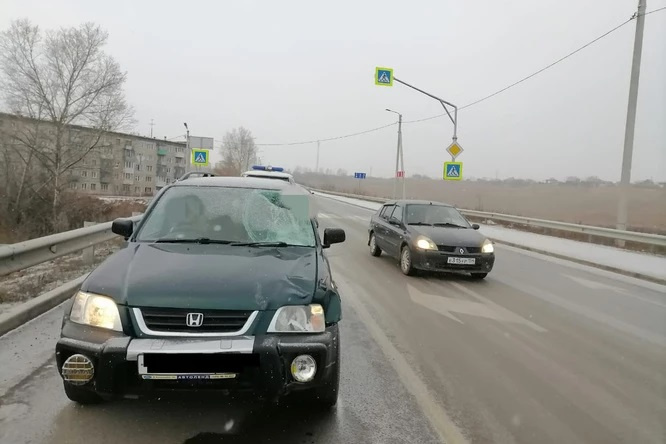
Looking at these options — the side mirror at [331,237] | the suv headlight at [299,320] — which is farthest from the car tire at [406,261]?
the suv headlight at [299,320]

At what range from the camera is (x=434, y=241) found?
8234mm

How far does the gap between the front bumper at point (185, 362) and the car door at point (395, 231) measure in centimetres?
663

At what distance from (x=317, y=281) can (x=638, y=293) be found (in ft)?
25.6

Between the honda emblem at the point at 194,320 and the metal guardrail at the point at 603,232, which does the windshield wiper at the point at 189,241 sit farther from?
the metal guardrail at the point at 603,232

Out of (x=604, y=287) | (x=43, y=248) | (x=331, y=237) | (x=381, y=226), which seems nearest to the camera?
(x=331, y=237)

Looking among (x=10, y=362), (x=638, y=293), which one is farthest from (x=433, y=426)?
(x=638, y=293)

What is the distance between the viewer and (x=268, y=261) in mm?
3303

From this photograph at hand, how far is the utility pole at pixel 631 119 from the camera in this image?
13.9m

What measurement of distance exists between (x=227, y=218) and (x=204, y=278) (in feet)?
3.87

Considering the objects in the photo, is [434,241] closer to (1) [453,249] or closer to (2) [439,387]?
(1) [453,249]

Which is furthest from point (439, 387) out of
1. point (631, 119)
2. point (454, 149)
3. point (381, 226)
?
point (454, 149)

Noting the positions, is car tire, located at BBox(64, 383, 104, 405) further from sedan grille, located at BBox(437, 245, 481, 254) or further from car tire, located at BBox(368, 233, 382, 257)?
car tire, located at BBox(368, 233, 382, 257)

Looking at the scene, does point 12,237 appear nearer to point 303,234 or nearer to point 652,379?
point 303,234

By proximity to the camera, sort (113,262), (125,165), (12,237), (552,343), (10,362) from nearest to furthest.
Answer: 1. (113,262)
2. (10,362)
3. (552,343)
4. (12,237)
5. (125,165)
